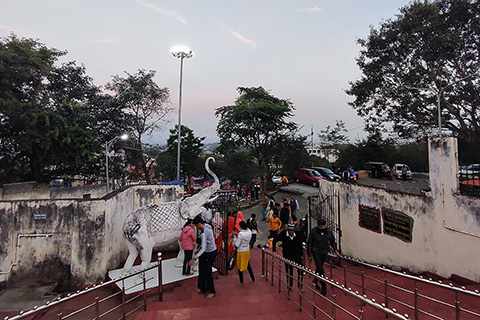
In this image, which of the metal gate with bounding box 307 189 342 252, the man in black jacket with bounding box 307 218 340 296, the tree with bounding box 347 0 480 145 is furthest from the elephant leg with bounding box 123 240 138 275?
the tree with bounding box 347 0 480 145

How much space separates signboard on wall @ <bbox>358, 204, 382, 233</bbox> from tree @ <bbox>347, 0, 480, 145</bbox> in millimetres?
9305

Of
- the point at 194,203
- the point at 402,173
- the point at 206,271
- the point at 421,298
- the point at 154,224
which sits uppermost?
the point at 402,173

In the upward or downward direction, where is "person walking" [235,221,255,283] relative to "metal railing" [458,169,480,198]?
downward

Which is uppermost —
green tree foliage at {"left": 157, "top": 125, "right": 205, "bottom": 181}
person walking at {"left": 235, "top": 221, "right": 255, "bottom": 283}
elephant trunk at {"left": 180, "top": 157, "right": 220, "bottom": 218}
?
green tree foliage at {"left": 157, "top": 125, "right": 205, "bottom": 181}

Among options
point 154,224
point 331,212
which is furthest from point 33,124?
point 331,212

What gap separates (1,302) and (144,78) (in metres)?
20.4

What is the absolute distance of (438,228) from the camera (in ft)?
19.2

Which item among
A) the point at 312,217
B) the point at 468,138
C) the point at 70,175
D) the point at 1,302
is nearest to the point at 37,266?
the point at 1,302

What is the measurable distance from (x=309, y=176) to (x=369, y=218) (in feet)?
43.8

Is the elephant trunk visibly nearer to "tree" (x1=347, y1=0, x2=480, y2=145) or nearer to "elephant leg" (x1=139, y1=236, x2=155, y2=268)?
"elephant leg" (x1=139, y1=236, x2=155, y2=268)

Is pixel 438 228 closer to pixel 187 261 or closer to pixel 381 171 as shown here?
pixel 187 261

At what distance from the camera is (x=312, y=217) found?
36.0 ft

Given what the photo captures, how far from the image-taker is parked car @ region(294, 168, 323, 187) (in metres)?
20.5

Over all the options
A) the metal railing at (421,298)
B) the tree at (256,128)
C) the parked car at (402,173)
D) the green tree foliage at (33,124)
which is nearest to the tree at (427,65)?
the parked car at (402,173)
